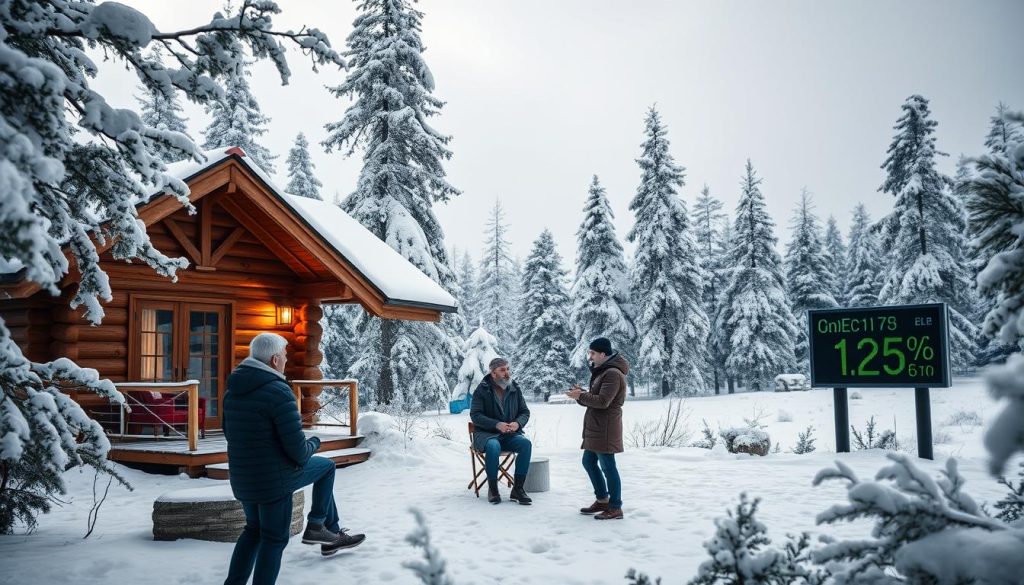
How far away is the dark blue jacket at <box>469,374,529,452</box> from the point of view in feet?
24.8

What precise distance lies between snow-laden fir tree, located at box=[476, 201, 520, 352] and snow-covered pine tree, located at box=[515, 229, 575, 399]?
6.11 meters

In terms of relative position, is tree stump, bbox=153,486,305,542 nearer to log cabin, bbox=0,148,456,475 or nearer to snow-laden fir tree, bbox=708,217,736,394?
log cabin, bbox=0,148,456,475

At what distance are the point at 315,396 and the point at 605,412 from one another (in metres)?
6.93

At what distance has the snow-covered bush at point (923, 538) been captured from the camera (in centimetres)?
161

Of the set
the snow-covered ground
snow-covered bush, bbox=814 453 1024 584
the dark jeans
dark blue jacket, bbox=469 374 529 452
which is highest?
snow-covered bush, bbox=814 453 1024 584

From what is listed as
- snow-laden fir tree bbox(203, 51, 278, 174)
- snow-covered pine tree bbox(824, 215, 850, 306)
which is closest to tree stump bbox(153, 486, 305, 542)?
snow-laden fir tree bbox(203, 51, 278, 174)

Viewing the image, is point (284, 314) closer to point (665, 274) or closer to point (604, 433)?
point (604, 433)

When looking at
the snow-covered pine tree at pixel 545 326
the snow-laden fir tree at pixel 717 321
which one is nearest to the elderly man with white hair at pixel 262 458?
the snow-covered pine tree at pixel 545 326

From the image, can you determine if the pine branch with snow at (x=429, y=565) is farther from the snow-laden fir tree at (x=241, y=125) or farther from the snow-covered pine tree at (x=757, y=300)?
the snow-covered pine tree at (x=757, y=300)

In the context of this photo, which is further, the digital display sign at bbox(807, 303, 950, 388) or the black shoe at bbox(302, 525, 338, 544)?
the digital display sign at bbox(807, 303, 950, 388)

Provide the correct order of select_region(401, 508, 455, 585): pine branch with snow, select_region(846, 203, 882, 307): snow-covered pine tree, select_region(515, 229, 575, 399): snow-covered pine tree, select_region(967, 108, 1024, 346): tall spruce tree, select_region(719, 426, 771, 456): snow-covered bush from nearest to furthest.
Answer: select_region(401, 508, 455, 585): pine branch with snow, select_region(967, 108, 1024, 346): tall spruce tree, select_region(719, 426, 771, 456): snow-covered bush, select_region(515, 229, 575, 399): snow-covered pine tree, select_region(846, 203, 882, 307): snow-covered pine tree

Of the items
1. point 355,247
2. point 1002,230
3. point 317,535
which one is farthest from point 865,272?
point 1002,230

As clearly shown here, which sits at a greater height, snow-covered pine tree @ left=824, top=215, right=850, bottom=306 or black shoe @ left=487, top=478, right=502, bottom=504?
snow-covered pine tree @ left=824, top=215, right=850, bottom=306

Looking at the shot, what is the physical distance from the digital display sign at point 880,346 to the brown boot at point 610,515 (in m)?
4.91
